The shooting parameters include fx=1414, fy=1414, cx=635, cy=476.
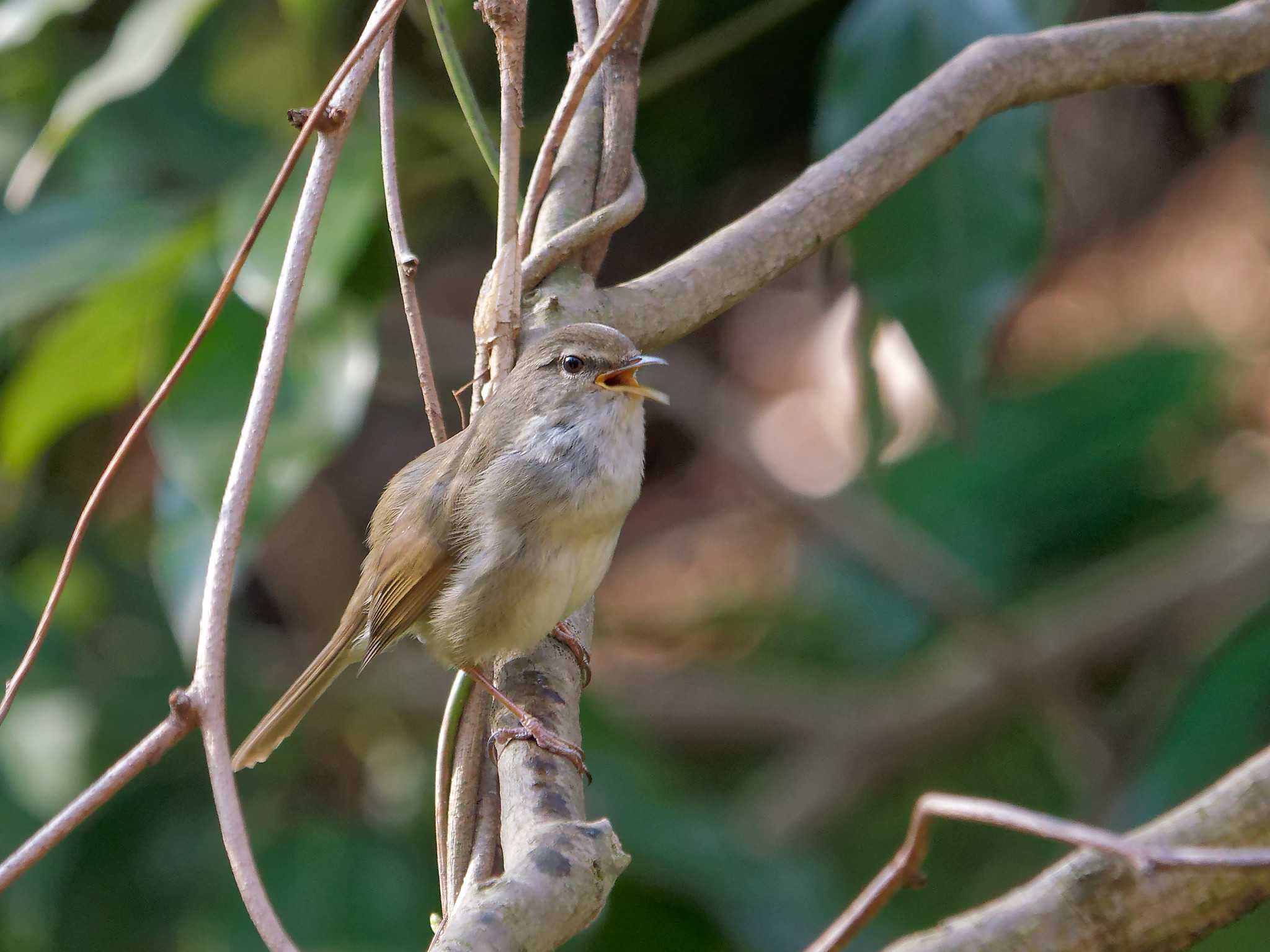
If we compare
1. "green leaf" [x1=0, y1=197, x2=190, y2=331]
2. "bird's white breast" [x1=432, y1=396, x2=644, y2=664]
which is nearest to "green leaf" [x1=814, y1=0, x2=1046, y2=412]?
"bird's white breast" [x1=432, y1=396, x2=644, y2=664]

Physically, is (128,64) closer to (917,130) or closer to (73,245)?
(73,245)

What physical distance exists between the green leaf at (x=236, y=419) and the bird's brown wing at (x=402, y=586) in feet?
0.92

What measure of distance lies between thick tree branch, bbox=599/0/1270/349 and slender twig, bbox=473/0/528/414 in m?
0.16

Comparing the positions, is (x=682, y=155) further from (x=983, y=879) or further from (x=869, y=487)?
(x=983, y=879)

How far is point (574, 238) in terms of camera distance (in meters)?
2.39

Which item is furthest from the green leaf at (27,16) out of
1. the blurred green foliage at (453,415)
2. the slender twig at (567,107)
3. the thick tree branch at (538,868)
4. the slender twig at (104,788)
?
the slender twig at (104,788)

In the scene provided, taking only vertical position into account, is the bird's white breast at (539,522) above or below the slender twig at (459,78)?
below

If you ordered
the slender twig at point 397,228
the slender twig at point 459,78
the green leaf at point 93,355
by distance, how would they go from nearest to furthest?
the slender twig at point 397,228 < the slender twig at point 459,78 < the green leaf at point 93,355

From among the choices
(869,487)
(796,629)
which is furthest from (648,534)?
(869,487)

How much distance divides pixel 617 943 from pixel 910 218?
6.97 feet

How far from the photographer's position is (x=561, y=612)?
8.05ft

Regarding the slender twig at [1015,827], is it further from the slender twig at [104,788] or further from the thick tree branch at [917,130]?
the thick tree branch at [917,130]

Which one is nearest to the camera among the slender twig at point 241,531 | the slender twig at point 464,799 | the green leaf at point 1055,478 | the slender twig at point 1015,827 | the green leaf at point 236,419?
the slender twig at point 1015,827

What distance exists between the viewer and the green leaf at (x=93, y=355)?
10.9ft
